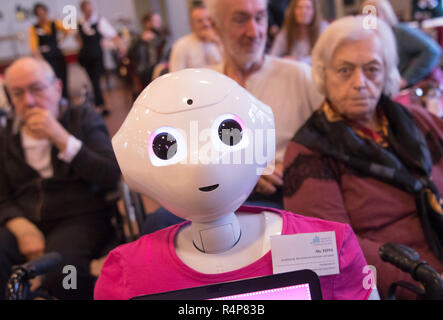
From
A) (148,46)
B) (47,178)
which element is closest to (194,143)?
(148,46)

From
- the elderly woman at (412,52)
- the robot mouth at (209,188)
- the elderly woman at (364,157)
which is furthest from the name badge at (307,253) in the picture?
the elderly woman at (412,52)

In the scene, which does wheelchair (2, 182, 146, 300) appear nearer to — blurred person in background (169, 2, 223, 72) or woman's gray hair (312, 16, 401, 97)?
blurred person in background (169, 2, 223, 72)

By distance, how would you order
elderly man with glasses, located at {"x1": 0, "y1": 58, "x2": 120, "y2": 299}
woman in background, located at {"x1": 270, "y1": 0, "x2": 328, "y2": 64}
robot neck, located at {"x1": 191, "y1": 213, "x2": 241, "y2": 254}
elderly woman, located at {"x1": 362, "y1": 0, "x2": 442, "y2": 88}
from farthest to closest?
1. woman in background, located at {"x1": 270, "y1": 0, "x2": 328, "y2": 64}
2. elderly woman, located at {"x1": 362, "y1": 0, "x2": 442, "y2": 88}
3. elderly man with glasses, located at {"x1": 0, "y1": 58, "x2": 120, "y2": 299}
4. robot neck, located at {"x1": 191, "y1": 213, "x2": 241, "y2": 254}

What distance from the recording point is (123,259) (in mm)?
668

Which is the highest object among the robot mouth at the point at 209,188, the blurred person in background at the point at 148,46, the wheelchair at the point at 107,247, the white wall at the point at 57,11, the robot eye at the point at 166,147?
the white wall at the point at 57,11

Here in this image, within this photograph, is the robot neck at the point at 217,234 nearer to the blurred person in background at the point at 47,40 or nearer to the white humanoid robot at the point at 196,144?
the white humanoid robot at the point at 196,144

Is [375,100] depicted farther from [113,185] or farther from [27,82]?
[27,82]

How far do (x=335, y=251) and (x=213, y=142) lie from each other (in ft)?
0.89

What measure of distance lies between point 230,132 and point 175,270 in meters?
0.25

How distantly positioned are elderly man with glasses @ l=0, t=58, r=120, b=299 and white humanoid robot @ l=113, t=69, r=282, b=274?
0.52 meters

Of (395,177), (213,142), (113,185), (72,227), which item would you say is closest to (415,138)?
(395,177)

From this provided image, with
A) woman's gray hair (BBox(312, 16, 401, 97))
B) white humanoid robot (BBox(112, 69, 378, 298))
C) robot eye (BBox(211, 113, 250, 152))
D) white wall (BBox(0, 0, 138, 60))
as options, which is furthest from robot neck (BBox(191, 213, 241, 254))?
woman's gray hair (BBox(312, 16, 401, 97))

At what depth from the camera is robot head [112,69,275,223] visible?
55 centimetres

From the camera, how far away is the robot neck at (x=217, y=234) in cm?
65
